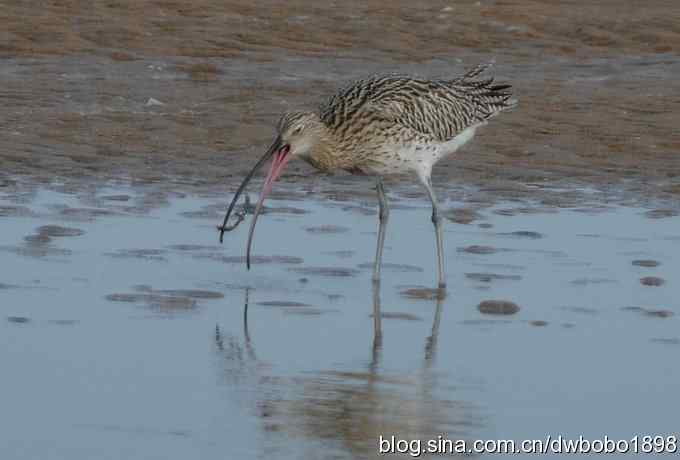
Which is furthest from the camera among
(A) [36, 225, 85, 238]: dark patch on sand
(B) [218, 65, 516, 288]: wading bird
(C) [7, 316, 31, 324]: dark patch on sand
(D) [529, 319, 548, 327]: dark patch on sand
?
(A) [36, 225, 85, 238]: dark patch on sand

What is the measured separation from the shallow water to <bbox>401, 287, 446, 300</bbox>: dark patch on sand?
2 centimetres

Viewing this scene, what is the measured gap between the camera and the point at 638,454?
6.20m

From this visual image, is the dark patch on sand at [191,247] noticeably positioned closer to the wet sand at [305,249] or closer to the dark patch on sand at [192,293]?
the wet sand at [305,249]

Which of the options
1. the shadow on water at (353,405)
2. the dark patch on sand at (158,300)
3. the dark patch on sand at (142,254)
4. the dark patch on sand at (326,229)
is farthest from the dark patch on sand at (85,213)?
the shadow on water at (353,405)

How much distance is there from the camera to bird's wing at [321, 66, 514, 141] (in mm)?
10055

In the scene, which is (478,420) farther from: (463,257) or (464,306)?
(463,257)

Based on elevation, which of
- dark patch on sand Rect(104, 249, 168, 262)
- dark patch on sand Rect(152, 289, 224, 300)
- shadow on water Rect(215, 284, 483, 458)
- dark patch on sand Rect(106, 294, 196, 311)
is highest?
shadow on water Rect(215, 284, 483, 458)

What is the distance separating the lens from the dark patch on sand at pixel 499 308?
28.0 feet

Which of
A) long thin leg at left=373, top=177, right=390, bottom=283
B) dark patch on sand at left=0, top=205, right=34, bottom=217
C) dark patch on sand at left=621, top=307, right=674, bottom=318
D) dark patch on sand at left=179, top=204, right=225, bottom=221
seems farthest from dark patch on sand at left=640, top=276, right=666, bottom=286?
dark patch on sand at left=0, top=205, right=34, bottom=217

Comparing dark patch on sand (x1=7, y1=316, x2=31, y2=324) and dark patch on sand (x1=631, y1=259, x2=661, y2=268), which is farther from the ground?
dark patch on sand (x1=7, y1=316, x2=31, y2=324)

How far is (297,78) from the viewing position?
1648 centimetres

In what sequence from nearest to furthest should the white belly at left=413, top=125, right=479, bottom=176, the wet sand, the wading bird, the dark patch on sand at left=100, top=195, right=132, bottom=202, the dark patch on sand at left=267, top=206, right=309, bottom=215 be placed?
1. the wet sand
2. the wading bird
3. the white belly at left=413, top=125, right=479, bottom=176
4. the dark patch on sand at left=267, top=206, right=309, bottom=215
5. the dark patch on sand at left=100, top=195, right=132, bottom=202

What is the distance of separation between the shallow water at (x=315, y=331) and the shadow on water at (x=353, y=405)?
12mm

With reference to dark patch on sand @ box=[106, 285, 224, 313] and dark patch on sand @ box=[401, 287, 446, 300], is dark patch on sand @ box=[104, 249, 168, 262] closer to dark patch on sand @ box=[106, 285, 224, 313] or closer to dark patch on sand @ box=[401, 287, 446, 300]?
dark patch on sand @ box=[106, 285, 224, 313]
